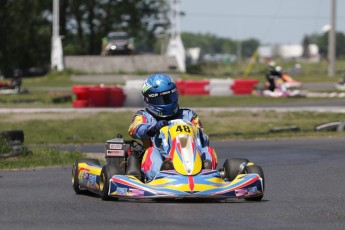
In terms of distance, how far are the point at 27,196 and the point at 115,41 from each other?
139 feet

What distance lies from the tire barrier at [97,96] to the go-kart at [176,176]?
1760 cm

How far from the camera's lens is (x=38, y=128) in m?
21.3

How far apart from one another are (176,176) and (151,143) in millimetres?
1010

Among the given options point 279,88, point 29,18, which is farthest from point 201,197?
point 29,18

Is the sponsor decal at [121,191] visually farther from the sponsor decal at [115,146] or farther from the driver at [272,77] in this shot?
the driver at [272,77]

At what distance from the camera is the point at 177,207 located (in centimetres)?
802

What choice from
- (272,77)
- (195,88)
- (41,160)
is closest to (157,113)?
(41,160)

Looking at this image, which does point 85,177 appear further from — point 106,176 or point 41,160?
point 41,160

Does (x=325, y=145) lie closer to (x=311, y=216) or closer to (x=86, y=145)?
(x=86, y=145)

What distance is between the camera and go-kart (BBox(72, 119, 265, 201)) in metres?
8.21

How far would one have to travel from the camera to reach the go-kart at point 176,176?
8.21m

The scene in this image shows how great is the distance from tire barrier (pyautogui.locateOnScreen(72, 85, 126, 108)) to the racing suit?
17447mm

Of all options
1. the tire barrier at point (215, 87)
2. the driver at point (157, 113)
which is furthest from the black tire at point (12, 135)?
the tire barrier at point (215, 87)

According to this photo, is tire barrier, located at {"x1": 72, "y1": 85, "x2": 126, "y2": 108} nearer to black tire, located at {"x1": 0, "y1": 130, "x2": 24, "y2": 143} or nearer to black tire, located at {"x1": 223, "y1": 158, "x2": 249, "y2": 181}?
black tire, located at {"x1": 0, "y1": 130, "x2": 24, "y2": 143}
